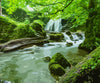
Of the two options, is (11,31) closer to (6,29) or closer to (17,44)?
(6,29)

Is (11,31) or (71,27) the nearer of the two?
(71,27)

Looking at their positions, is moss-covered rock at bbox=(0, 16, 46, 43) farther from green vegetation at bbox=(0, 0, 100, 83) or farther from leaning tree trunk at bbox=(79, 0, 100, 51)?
leaning tree trunk at bbox=(79, 0, 100, 51)

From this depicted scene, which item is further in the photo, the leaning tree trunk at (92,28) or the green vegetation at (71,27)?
the leaning tree trunk at (92,28)

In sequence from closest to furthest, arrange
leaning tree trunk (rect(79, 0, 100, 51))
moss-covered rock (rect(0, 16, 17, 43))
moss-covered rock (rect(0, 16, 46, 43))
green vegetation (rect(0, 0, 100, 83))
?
green vegetation (rect(0, 0, 100, 83)) → leaning tree trunk (rect(79, 0, 100, 51)) → moss-covered rock (rect(0, 16, 17, 43)) → moss-covered rock (rect(0, 16, 46, 43))

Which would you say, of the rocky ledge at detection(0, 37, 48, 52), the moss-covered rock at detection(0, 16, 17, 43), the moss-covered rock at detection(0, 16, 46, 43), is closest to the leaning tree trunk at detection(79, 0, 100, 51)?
the rocky ledge at detection(0, 37, 48, 52)

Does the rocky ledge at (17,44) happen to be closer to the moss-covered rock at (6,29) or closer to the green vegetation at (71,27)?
the green vegetation at (71,27)

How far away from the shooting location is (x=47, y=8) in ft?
13.5

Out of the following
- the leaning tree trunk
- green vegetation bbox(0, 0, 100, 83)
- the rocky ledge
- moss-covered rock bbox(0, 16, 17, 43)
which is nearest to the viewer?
green vegetation bbox(0, 0, 100, 83)

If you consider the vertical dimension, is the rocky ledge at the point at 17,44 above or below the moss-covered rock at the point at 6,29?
below

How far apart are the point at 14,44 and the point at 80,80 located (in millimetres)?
5605

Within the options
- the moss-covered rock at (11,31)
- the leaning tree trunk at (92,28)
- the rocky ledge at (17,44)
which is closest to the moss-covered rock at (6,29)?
the moss-covered rock at (11,31)

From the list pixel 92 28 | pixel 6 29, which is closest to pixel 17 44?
pixel 6 29

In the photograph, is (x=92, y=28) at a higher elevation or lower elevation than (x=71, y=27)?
lower

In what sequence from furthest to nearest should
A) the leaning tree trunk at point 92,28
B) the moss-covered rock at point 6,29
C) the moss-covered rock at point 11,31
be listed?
the moss-covered rock at point 11,31
the moss-covered rock at point 6,29
the leaning tree trunk at point 92,28
